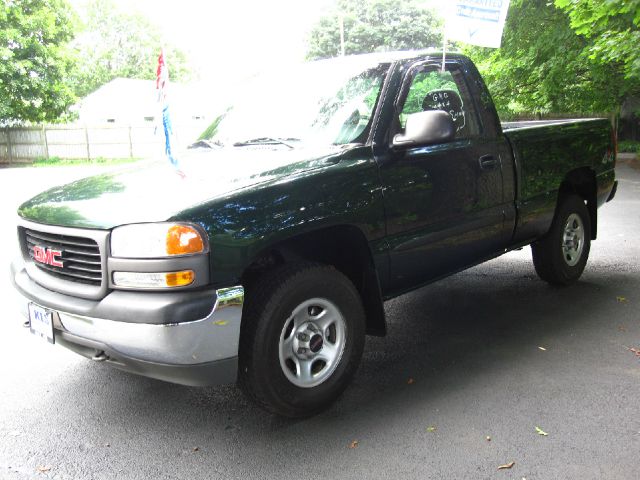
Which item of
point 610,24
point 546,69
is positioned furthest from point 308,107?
point 546,69

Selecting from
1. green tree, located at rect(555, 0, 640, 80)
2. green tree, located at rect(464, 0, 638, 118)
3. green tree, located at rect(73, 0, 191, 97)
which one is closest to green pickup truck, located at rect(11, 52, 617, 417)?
green tree, located at rect(555, 0, 640, 80)

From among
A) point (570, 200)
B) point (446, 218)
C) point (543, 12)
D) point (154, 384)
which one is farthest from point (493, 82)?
point (154, 384)

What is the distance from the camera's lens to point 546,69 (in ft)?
51.1

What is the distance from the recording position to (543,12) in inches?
617

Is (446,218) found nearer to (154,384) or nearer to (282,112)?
(282,112)

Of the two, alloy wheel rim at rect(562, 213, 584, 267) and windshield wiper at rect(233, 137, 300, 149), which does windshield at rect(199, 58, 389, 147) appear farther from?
alloy wheel rim at rect(562, 213, 584, 267)

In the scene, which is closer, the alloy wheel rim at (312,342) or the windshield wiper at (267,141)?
the alloy wheel rim at (312,342)

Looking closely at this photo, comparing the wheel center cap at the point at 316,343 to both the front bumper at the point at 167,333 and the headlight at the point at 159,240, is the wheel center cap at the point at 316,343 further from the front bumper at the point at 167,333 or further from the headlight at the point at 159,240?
the headlight at the point at 159,240

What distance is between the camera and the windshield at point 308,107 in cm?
372

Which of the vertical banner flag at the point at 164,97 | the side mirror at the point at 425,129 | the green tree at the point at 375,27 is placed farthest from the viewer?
the green tree at the point at 375,27

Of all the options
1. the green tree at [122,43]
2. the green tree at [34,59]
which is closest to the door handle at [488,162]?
the green tree at [34,59]

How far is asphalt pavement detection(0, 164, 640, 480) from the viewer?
2.87m

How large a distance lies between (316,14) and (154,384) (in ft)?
174

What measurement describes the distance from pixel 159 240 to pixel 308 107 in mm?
1585
